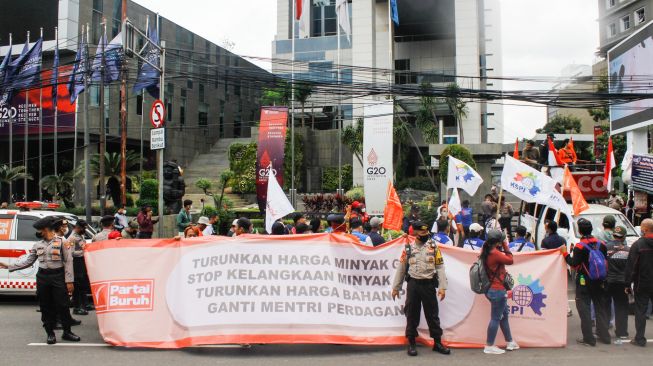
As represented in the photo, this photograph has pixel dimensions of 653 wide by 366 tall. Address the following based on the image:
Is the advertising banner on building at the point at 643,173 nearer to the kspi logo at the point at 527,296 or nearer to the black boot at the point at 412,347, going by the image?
the kspi logo at the point at 527,296

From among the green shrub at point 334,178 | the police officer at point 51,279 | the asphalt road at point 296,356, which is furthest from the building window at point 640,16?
the police officer at point 51,279

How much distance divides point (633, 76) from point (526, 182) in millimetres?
14200

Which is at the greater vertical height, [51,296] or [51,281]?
[51,281]

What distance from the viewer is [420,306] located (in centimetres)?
666

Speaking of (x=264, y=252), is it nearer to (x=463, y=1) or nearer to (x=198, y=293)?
(x=198, y=293)

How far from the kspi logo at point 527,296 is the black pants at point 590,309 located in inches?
21.0

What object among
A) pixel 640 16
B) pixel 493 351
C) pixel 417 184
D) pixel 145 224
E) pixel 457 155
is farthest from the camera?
pixel 640 16

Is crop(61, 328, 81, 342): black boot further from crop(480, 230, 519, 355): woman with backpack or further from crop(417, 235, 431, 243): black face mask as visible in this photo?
crop(480, 230, 519, 355): woman with backpack

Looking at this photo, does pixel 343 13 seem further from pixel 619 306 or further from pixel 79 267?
pixel 619 306

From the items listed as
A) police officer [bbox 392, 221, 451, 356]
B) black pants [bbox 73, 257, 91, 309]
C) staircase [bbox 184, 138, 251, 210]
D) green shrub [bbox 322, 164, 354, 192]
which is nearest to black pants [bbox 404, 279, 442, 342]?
police officer [bbox 392, 221, 451, 356]

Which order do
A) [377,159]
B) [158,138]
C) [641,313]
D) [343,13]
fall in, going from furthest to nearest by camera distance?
[343,13]
[377,159]
[158,138]
[641,313]

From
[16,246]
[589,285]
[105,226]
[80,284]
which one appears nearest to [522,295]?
[589,285]

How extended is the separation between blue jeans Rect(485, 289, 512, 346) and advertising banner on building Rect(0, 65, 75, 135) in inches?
1312

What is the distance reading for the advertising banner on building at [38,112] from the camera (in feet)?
113
